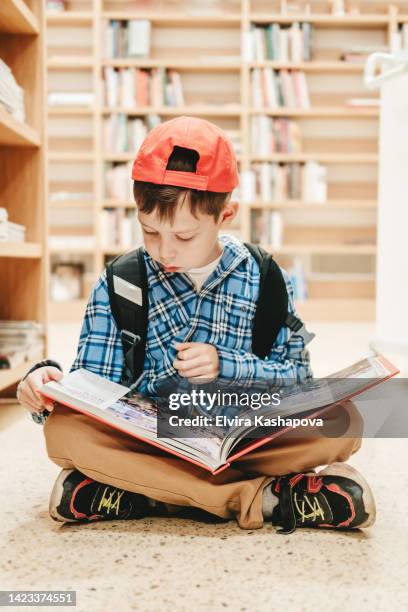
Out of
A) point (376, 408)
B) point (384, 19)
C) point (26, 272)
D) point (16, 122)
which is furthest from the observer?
point (384, 19)

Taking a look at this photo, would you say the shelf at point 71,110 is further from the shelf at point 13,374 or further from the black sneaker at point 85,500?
the black sneaker at point 85,500

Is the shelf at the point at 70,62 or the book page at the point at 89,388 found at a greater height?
the shelf at the point at 70,62

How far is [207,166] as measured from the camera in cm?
88

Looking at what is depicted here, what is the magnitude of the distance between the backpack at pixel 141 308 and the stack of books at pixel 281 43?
3.27m

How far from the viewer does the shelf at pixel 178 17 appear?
3.88m

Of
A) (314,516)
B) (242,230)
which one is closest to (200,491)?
(314,516)

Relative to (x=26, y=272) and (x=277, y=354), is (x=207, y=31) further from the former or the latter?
(x=277, y=354)

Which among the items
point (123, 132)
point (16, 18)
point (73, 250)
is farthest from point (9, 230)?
point (123, 132)

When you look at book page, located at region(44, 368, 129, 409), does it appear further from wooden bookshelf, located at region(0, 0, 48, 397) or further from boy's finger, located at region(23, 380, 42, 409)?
wooden bookshelf, located at region(0, 0, 48, 397)

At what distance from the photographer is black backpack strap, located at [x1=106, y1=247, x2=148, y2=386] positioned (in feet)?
3.14

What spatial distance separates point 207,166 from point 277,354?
31 cm

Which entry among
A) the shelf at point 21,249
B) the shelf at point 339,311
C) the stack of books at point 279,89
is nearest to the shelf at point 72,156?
the stack of books at point 279,89

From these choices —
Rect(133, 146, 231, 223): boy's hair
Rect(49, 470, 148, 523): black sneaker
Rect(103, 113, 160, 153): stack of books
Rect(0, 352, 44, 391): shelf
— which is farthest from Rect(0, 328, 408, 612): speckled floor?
Rect(103, 113, 160, 153): stack of books

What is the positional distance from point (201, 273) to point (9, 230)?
0.70m
